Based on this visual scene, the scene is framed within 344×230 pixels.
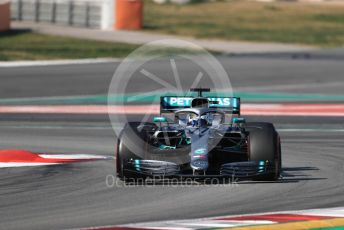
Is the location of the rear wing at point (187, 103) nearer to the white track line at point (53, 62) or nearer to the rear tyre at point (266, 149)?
the rear tyre at point (266, 149)

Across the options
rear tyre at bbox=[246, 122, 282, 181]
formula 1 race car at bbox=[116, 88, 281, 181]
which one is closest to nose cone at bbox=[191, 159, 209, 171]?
formula 1 race car at bbox=[116, 88, 281, 181]

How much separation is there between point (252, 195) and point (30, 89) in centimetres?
1676

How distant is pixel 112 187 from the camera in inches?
517

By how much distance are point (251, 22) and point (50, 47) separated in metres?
18.8

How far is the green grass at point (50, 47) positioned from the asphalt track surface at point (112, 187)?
14891 mm

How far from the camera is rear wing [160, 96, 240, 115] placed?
14438 mm

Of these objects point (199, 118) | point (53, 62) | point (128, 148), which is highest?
point (199, 118)

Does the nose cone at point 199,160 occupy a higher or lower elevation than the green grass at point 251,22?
higher

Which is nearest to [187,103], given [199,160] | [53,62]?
[199,160]

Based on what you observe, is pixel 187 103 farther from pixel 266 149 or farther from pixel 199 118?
pixel 266 149

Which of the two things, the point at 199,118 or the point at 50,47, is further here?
the point at 50,47

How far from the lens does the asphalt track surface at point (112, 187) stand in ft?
37.4

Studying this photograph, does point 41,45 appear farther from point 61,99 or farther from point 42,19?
point 61,99

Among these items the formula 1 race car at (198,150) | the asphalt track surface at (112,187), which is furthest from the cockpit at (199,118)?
the asphalt track surface at (112,187)
